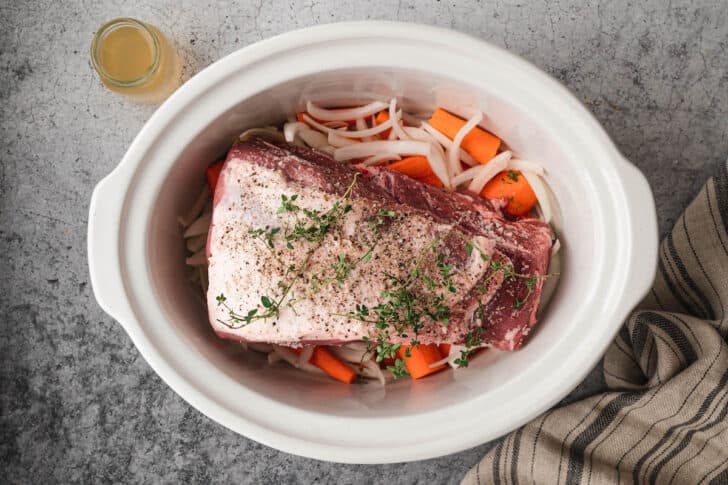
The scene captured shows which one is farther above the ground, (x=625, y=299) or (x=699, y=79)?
(x=699, y=79)

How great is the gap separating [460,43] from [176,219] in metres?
1.03

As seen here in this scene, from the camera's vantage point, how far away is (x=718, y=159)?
7.44ft

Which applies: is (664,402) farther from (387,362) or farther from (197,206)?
(197,206)

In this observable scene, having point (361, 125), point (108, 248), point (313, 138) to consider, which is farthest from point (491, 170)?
point (108, 248)

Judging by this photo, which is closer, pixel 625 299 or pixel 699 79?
pixel 625 299

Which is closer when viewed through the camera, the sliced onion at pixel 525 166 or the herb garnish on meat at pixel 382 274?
the herb garnish on meat at pixel 382 274

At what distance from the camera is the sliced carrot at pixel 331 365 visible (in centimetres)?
213

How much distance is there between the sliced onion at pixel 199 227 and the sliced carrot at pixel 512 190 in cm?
92

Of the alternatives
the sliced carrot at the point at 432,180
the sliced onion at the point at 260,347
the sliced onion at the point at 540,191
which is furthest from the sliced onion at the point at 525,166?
the sliced onion at the point at 260,347

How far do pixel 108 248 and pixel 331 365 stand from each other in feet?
2.69

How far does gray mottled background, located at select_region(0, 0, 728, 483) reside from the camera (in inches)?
87.8

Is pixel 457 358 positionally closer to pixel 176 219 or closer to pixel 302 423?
pixel 302 423

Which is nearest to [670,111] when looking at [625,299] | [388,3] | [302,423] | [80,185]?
[625,299]

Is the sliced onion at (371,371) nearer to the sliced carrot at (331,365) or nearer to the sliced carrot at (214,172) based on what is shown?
the sliced carrot at (331,365)
